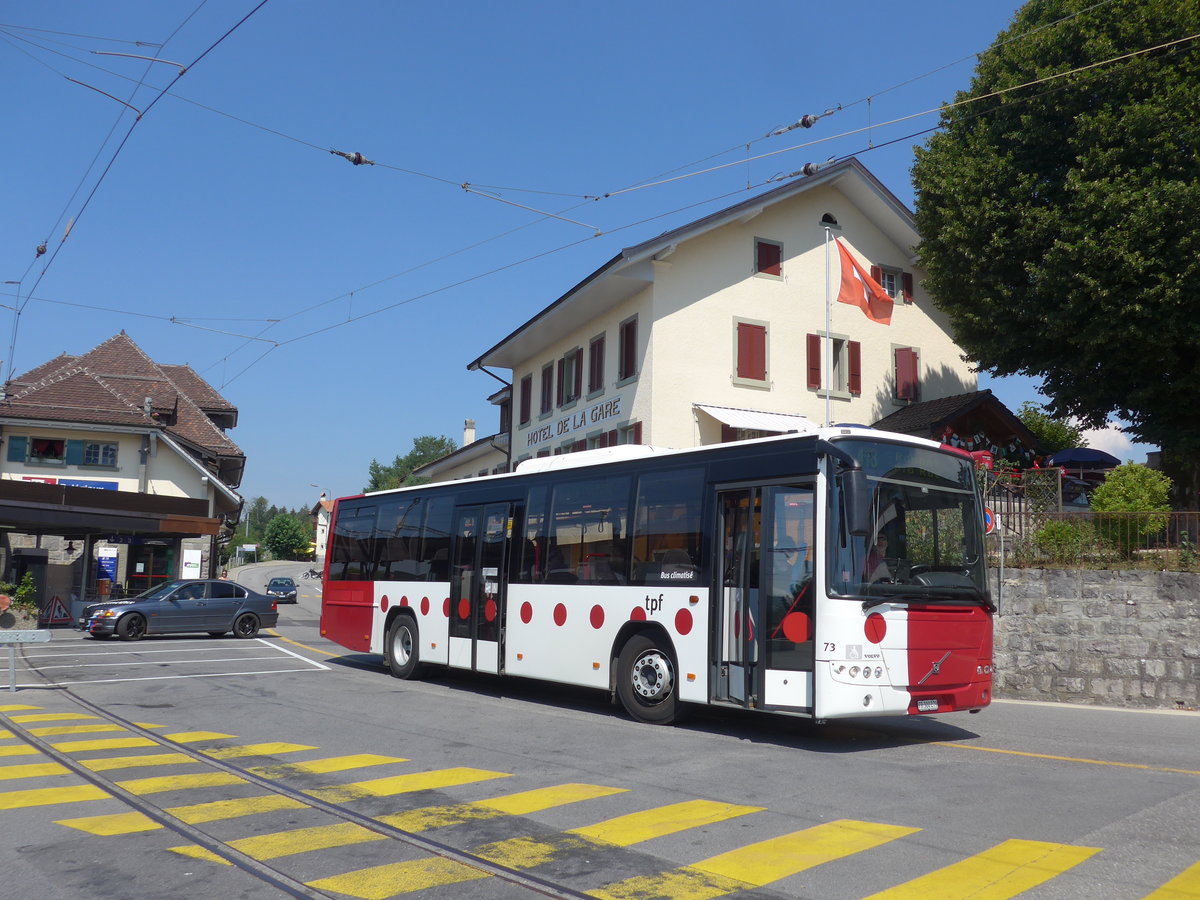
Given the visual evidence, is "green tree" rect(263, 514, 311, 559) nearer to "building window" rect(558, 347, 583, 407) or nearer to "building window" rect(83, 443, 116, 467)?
"building window" rect(83, 443, 116, 467)

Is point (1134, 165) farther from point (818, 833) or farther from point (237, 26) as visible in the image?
point (818, 833)

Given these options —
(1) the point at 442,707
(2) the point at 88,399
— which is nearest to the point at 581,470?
(1) the point at 442,707

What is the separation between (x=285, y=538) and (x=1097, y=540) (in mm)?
124058

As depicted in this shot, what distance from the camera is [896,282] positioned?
31.5 meters

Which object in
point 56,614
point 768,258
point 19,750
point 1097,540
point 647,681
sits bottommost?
point 19,750

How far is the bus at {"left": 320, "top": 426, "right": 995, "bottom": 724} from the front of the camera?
9977 millimetres

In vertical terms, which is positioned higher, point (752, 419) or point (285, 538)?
point (752, 419)

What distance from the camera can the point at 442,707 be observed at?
44.5 ft

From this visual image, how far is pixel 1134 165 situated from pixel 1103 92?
1.80 meters

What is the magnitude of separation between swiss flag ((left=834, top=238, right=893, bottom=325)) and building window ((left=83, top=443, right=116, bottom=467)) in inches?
1186

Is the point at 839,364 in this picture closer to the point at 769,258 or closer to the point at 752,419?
the point at 769,258

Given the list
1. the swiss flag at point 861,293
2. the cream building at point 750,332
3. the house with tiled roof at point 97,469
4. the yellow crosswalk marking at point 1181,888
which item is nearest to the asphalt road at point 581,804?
the yellow crosswalk marking at point 1181,888

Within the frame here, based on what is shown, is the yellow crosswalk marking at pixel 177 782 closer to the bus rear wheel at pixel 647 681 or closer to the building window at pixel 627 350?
the bus rear wheel at pixel 647 681

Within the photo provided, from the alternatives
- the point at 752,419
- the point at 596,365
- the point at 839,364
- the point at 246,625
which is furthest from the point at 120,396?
the point at 839,364
